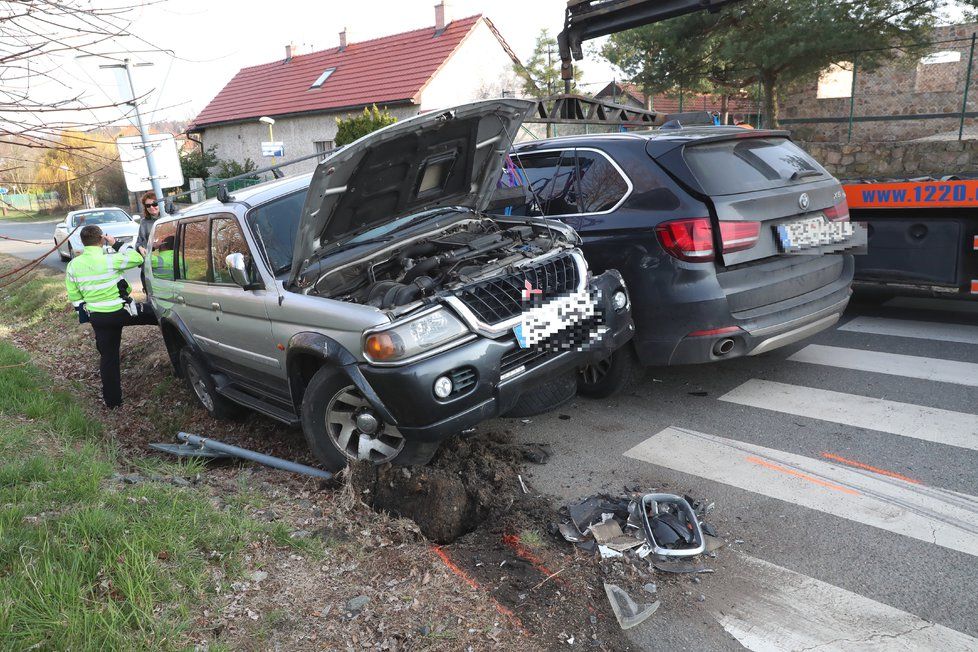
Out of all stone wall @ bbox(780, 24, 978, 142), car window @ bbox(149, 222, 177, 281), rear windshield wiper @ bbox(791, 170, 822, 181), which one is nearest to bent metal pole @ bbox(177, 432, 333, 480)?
car window @ bbox(149, 222, 177, 281)

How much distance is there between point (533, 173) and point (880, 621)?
4.30 meters

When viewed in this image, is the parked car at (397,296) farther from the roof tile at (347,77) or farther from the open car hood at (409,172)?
the roof tile at (347,77)

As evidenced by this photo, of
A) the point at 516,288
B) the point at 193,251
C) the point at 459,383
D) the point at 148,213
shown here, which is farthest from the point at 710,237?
the point at 148,213

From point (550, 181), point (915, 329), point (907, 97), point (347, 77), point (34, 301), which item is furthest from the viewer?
point (347, 77)

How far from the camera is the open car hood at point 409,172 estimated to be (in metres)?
4.12

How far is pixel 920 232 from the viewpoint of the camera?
6.57 meters

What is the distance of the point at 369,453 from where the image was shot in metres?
4.21

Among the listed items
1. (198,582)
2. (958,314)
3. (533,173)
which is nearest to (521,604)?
(198,582)

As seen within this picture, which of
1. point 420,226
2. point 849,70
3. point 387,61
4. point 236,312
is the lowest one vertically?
point 236,312

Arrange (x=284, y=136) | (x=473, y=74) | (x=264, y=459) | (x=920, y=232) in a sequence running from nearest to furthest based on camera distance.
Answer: (x=264, y=459), (x=920, y=232), (x=473, y=74), (x=284, y=136)

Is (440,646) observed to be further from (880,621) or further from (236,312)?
(236,312)

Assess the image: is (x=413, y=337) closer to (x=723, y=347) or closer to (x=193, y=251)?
(x=723, y=347)

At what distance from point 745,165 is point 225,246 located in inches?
153

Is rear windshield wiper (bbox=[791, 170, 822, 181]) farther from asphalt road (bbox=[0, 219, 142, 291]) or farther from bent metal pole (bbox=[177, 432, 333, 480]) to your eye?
asphalt road (bbox=[0, 219, 142, 291])
